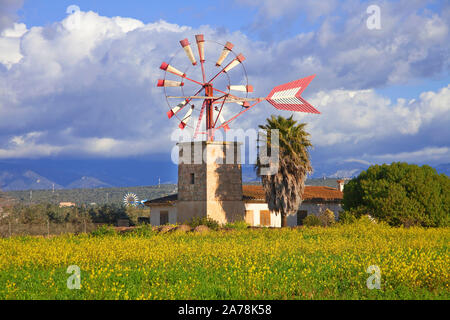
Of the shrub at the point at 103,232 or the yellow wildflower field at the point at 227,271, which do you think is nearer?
the yellow wildflower field at the point at 227,271

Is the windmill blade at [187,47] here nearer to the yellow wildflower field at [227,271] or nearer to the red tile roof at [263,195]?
the red tile roof at [263,195]

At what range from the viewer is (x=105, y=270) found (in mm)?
14414

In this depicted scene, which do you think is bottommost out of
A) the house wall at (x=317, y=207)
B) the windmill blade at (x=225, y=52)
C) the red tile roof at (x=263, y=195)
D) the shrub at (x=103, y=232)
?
the shrub at (x=103, y=232)

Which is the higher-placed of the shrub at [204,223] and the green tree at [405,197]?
the green tree at [405,197]

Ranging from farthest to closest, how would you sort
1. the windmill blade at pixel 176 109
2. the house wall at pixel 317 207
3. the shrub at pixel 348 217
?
the house wall at pixel 317 207 < the windmill blade at pixel 176 109 < the shrub at pixel 348 217

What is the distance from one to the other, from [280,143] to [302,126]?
2.21m

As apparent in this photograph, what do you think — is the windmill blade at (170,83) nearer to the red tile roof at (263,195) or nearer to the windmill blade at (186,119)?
the windmill blade at (186,119)

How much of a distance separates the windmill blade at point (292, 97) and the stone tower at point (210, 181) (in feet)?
14.6

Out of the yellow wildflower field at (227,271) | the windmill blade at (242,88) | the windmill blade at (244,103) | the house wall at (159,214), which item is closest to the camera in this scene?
the yellow wildflower field at (227,271)

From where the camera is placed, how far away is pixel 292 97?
110 ft

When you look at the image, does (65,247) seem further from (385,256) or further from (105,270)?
(385,256)

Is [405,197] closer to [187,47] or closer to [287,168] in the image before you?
[287,168]

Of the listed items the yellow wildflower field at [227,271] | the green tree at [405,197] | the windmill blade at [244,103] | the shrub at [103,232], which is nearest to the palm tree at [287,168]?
the windmill blade at [244,103]

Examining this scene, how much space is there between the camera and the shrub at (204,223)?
1262 inches
